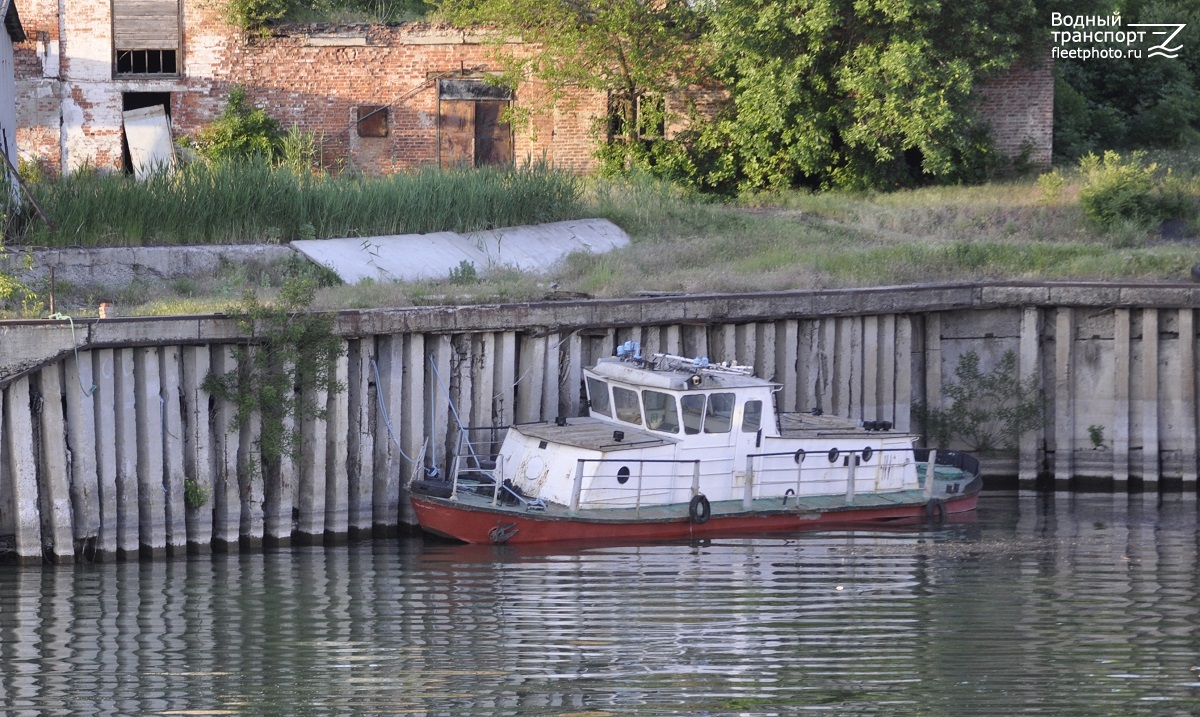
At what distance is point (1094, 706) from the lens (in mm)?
9375

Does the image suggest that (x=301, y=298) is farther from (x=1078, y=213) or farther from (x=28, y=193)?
(x=1078, y=213)

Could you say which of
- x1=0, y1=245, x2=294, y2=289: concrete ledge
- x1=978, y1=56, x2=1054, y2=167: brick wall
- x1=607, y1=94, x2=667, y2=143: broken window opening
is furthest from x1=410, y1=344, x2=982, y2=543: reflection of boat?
x1=978, y1=56, x2=1054, y2=167: brick wall

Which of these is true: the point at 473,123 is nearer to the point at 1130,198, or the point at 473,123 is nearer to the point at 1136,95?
the point at 1130,198

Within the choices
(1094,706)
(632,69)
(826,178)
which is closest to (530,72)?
(632,69)

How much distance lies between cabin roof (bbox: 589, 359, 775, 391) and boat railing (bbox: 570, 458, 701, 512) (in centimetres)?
79

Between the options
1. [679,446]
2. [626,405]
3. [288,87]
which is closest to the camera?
[679,446]

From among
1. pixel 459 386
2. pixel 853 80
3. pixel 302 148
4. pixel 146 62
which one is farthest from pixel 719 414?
pixel 146 62

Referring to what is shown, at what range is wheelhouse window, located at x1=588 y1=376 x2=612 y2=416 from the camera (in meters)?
15.6

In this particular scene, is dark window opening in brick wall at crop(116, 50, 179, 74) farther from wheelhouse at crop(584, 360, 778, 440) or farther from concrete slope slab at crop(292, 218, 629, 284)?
wheelhouse at crop(584, 360, 778, 440)

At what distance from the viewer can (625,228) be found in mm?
22391

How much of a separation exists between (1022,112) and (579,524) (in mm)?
16422

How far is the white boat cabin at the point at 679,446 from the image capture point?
48.3ft

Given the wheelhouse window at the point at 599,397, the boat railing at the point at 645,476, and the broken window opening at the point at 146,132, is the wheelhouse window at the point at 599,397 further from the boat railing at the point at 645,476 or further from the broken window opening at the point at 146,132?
the broken window opening at the point at 146,132

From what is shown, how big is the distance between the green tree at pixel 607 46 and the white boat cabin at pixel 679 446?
1182 cm
